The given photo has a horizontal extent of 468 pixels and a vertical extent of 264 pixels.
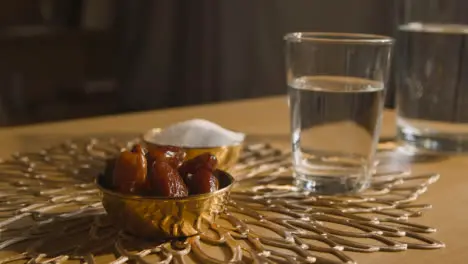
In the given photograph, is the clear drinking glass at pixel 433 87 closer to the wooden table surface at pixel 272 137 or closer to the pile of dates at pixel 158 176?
the wooden table surface at pixel 272 137

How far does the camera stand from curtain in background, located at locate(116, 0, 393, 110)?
1.73 meters

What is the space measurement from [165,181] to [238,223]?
0.26 feet

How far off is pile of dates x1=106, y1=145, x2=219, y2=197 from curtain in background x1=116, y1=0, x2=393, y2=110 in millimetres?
1189

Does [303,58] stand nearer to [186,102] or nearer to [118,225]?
[118,225]

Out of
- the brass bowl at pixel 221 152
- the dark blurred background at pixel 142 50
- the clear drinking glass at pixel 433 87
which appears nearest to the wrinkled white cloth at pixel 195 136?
the brass bowl at pixel 221 152

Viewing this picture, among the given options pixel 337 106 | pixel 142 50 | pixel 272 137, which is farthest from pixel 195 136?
pixel 142 50

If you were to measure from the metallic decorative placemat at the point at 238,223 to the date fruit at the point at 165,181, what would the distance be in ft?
0.12

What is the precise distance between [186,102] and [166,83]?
69 mm

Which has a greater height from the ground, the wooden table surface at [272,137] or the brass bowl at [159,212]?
the brass bowl at [159,212]

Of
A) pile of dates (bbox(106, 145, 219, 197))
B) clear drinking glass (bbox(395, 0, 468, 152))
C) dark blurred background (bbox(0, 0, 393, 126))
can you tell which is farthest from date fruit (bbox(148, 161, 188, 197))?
dark blurred background (bbox(0, 0, 393, 126))

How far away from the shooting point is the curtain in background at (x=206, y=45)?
1734 mm

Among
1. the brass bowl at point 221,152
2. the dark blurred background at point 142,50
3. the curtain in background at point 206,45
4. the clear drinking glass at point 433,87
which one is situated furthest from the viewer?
the curtain in background at point 206,45

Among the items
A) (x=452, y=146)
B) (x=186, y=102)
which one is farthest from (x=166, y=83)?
(x=452, y=146)

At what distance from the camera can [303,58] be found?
701 millimetres
